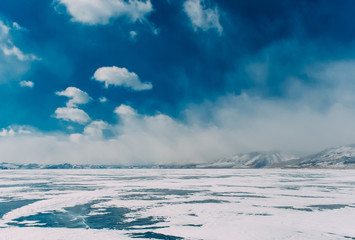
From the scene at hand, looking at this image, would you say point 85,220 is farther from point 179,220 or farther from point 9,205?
point 9,205

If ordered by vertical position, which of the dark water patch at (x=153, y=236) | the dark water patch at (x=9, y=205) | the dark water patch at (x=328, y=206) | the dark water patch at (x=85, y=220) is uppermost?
the dark water patch at (x=328, y=206)

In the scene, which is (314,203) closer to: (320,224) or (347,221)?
(347,221)

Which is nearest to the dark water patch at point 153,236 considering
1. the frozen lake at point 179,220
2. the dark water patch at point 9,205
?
the frozen lake at point 179,220

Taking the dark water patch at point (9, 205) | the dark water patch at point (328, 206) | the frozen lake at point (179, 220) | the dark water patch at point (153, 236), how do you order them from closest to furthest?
1. the dark water patch at point (153, 236)
2. the frozen lake at point (179, 220)
3. the dark water patch at point (9, 205)
4. the dark water patch at point (328, 206)

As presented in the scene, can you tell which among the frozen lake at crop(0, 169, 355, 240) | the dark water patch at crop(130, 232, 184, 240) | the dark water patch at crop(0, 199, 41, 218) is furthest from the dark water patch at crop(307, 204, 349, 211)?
the dark water patch at crop(0, 199, 41, 218)

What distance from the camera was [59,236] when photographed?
37.2ft

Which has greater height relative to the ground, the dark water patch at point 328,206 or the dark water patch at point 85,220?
the dark water patch at point 328,206

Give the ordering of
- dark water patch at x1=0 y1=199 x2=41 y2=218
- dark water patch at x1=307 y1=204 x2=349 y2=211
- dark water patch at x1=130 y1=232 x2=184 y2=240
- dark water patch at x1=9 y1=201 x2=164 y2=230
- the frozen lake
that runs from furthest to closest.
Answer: dark water patch at x1=307 y1=204 x2=349 y2=211 → dark water patch at x1=0 y1=199 x2=41 y2=218 → dark water patch at x1=9 y1=201 x2=164 y2=230 → the frozen lake → dark water patch at x1=130 y1=232 x2=184 y2=240

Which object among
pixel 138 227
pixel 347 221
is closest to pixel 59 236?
pixel 138 227

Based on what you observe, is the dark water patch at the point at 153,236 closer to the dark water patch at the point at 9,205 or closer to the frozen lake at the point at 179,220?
the frozen lake at the point at 179,220

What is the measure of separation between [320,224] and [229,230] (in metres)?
4.91

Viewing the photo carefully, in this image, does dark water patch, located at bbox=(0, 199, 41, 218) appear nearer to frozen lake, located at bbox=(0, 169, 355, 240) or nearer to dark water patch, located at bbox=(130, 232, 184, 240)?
frozen lake, located at bbox=(0, 169, 355, 240)

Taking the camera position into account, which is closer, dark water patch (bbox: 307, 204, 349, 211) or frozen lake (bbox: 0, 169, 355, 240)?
frozen lake (bbox: 0, 169, 355, 240)

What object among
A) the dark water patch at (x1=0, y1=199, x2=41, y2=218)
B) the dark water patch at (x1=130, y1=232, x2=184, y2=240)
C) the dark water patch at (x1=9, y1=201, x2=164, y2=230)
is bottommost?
the dark water patch at (x1=130, y1=232, x2=184, y2=240)
